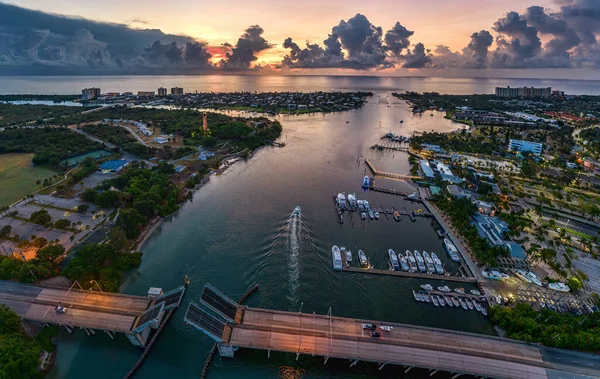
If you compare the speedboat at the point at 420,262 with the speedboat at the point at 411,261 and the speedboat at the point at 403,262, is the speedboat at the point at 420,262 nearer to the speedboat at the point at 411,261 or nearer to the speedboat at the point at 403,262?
the speedboat at the point at 411,261

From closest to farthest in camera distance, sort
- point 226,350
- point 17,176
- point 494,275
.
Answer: point 226,350 < point 494,275 < point 17,176

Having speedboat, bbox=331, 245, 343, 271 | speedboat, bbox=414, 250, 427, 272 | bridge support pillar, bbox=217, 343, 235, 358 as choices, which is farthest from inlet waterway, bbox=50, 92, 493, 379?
speedboat, bbox=414, 250, 427, 272

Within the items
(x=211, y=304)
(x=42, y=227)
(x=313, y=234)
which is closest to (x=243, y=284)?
(x=211, y=304)

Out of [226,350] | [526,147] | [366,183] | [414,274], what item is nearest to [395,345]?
[414,274]

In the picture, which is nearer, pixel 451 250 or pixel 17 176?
pixel 451 250

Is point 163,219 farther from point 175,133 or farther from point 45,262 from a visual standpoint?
point 175,133

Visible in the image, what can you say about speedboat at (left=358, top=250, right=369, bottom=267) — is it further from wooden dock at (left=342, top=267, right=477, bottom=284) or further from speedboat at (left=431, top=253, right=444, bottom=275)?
speedboat at (left=431, top=253, right=444, bottom=275)

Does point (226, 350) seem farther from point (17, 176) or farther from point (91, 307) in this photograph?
point (17, 176)
